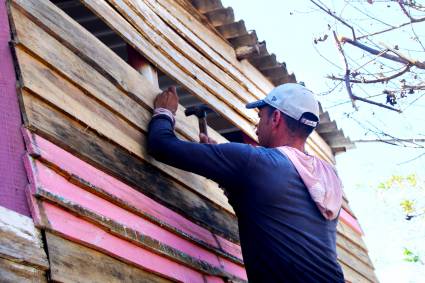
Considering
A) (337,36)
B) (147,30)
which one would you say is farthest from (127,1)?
(337,36)

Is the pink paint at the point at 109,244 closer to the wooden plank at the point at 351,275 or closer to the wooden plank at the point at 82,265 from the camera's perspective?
the wooden plank at the point at 82,265

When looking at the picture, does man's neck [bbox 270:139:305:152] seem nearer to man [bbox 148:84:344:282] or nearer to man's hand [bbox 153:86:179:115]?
man [bbox 148:84:344:282]

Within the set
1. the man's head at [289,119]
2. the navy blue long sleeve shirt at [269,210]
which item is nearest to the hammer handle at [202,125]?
the man's head at [289,119]

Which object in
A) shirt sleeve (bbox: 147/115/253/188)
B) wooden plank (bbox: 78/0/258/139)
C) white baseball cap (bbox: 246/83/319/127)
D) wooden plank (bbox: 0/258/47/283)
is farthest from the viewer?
wooden plank (bbox: 78/0/258/139)

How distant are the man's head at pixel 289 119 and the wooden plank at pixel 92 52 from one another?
71 centimetres

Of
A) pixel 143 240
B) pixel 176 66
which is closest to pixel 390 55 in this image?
pixel 176 66

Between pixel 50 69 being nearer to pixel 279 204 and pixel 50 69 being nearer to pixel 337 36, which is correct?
pixel 279 204

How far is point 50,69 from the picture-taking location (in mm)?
2988

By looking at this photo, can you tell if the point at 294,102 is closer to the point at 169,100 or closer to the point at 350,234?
the point at 169,100

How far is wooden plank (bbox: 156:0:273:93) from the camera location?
5255 mm

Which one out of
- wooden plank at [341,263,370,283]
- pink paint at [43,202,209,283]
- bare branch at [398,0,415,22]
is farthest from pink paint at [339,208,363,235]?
pink paint at [43,202,209,283]

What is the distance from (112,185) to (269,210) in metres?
0.83

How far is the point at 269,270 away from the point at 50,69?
1460 mm

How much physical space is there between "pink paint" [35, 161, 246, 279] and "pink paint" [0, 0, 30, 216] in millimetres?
91
